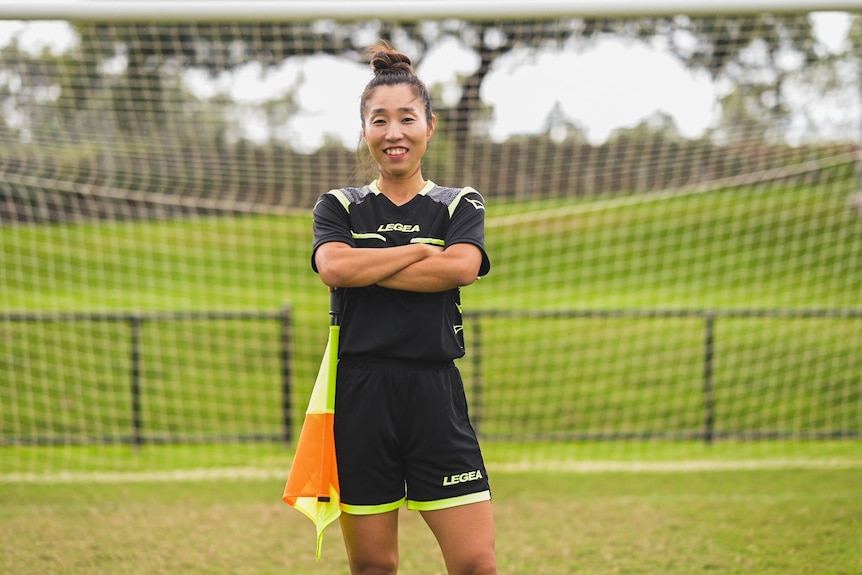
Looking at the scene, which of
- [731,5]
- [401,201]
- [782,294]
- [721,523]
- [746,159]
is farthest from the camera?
[782,294]

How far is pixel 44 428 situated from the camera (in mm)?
7766

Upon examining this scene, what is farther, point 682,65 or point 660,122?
point 660,122

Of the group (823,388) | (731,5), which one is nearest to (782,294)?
(823,388)

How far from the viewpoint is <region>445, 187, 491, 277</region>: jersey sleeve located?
2576 mm

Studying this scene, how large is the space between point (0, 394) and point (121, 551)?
429 centimetres

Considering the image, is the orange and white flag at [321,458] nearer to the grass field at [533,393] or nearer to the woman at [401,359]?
the woman at [401,359]

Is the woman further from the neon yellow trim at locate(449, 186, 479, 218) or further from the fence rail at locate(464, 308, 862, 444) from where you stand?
the fence rail at locate(464, 308, 862, 444)

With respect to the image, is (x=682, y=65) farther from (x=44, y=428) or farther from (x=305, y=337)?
(x=44, y=428)

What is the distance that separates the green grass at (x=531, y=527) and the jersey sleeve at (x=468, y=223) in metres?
2.02

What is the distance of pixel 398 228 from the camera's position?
2.60m

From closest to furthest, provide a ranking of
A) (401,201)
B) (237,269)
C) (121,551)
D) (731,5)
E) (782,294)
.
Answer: (401,201) < (121,551) < (731,5) < (782,294) < (237,269)

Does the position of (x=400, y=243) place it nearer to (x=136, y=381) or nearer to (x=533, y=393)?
(x=136, y=381)

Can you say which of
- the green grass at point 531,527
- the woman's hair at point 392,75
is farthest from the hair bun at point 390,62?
the green grass at point 531,527

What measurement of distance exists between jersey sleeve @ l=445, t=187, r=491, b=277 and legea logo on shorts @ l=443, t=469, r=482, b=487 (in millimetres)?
562
